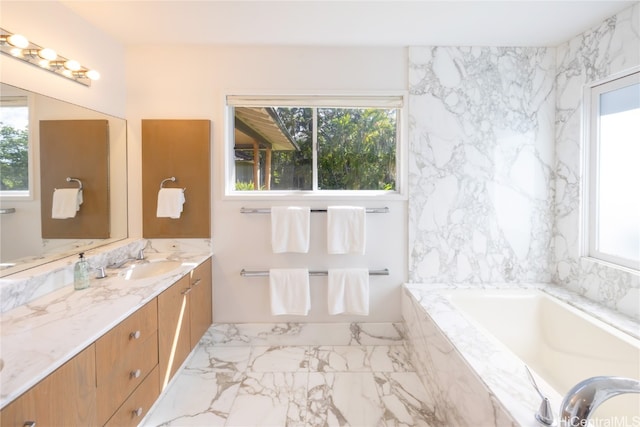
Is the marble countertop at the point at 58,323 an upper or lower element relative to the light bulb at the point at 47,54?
lower

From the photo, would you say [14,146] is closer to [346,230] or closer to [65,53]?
[65,53]

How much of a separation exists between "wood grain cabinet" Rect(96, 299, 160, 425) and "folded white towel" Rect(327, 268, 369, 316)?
1198mm

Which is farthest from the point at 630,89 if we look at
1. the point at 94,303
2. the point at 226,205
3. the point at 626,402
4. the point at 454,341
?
the point at 94,303

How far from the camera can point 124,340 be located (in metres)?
1.29

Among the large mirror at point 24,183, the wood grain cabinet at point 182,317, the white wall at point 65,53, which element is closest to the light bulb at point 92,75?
the white wall at point 65,53

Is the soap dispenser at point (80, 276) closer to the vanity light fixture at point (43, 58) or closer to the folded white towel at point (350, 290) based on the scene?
the vanity light fixture at point (43, 58)

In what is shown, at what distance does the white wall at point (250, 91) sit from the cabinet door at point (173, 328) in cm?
49

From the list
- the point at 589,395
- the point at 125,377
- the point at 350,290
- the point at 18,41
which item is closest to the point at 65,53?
the point at 18,41

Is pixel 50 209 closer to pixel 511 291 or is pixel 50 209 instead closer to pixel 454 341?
pixel 454 341

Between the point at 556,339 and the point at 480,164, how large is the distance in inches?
52.5

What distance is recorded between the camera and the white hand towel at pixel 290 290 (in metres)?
2.25

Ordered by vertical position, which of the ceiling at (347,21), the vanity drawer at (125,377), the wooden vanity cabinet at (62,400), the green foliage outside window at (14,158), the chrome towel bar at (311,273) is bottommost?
the vanity drawer at (125,377)

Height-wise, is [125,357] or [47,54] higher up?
[47,54]

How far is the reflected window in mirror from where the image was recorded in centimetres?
140
